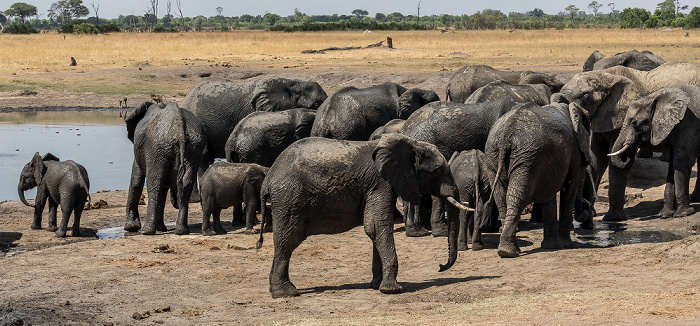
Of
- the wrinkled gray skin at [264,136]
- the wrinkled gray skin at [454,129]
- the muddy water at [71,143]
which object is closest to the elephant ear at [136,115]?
the wrinkled gray skin at [264,136]

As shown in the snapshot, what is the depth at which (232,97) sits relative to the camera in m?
17.5

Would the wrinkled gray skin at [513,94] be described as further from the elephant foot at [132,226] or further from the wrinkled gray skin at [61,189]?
the wrinkled gray skin at [61,189]

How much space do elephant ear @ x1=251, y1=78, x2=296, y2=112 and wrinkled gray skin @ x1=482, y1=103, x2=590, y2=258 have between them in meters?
7.17

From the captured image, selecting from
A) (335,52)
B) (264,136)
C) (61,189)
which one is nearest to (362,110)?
(264,136)

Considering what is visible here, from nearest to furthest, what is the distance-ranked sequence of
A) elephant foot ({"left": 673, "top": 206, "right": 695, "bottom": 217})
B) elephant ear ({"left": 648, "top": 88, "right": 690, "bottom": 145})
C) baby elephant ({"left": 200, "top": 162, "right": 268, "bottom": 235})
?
baby elephant ({"left": 200, "top": 162, "right": 268, "bottom": 235}) < elephant ear ({"left": 648, "top": 88, "right": 690, "bottom": 145}) < elephant foot ({"left": 673, "top": 206, "right": 695, "bottom": 217})

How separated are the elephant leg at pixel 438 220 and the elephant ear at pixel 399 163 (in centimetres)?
321

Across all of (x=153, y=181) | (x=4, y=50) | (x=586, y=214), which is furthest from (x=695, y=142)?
(x=4, y=50)

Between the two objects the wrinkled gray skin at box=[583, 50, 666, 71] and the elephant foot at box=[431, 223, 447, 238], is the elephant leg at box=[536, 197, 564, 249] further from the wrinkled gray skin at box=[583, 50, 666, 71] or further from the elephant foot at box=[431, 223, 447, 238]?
the wrinkled gray skin at box=[583, 50, 666, 71]

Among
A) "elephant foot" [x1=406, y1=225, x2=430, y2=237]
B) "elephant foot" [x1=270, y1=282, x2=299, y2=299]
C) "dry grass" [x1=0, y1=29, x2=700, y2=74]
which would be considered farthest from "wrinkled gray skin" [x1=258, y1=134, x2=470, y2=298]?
"dry grass" [x1=0, y1=29, x2=700, y2=74]

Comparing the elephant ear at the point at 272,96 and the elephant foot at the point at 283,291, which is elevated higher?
the elephant ear at the point at 272,96

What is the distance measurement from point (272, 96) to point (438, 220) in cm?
615

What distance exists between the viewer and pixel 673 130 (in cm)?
1323

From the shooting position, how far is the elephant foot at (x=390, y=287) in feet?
28.6

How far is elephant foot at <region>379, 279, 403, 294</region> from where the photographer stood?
343 inches
